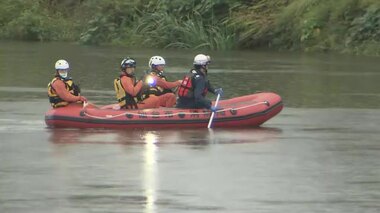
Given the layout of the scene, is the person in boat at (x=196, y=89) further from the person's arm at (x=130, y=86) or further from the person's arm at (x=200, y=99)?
the person's arm at (x=130, y=86)

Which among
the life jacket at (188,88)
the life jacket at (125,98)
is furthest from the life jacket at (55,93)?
the life jacket at (188,88)

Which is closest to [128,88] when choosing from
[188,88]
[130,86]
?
[130,86]

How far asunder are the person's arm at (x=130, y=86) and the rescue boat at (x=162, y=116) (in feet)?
1.17

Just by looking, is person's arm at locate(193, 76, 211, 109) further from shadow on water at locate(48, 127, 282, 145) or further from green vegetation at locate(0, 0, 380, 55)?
green vegetation at locate(0, 0, 380, 55)

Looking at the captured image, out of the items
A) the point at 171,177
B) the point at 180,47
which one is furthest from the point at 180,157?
the point at 180,47

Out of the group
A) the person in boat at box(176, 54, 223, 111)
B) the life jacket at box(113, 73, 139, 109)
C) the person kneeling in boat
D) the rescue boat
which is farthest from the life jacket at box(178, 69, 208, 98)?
the life jacket at box(113, 73, 139, 109)

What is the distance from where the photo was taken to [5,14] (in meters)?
56.0

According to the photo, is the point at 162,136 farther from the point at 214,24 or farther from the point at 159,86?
the point at 214,24

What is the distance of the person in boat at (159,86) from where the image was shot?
19.2 m

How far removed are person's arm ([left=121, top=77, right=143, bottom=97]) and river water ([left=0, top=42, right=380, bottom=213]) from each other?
767 millimetres

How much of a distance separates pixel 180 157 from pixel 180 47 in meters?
30.1

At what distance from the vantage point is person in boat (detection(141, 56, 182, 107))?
63.2 feet

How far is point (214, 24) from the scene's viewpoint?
148 ft

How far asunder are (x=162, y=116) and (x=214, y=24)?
2718 cm
